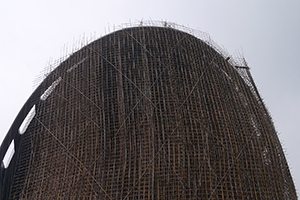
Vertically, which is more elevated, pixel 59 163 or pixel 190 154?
pixel 190 154

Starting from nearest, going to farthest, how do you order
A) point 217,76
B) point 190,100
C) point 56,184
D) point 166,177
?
point 166,177
point 56,184
point 190,100
point 217,76

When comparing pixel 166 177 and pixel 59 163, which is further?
pixel 59 163

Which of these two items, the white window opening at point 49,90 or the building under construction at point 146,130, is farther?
the white window opening at point 49,90

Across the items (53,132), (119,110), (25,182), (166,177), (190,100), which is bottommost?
(25,182)

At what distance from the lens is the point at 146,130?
853 cm

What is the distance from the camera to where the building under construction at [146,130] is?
8000mm

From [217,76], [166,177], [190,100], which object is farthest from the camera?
[217,76]

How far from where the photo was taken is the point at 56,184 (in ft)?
27.8

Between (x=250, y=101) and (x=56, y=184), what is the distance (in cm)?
614

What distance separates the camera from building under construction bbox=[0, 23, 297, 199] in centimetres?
800

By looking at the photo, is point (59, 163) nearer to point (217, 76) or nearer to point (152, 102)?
point (152, 102)

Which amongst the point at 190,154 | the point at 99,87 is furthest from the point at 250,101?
the point at 99,87

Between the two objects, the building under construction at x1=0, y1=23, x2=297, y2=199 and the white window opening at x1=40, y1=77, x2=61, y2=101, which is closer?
the building under construction at x1=0, y1=23, x2=297, y2=199

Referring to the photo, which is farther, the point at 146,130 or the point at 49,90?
the point at 49,90
